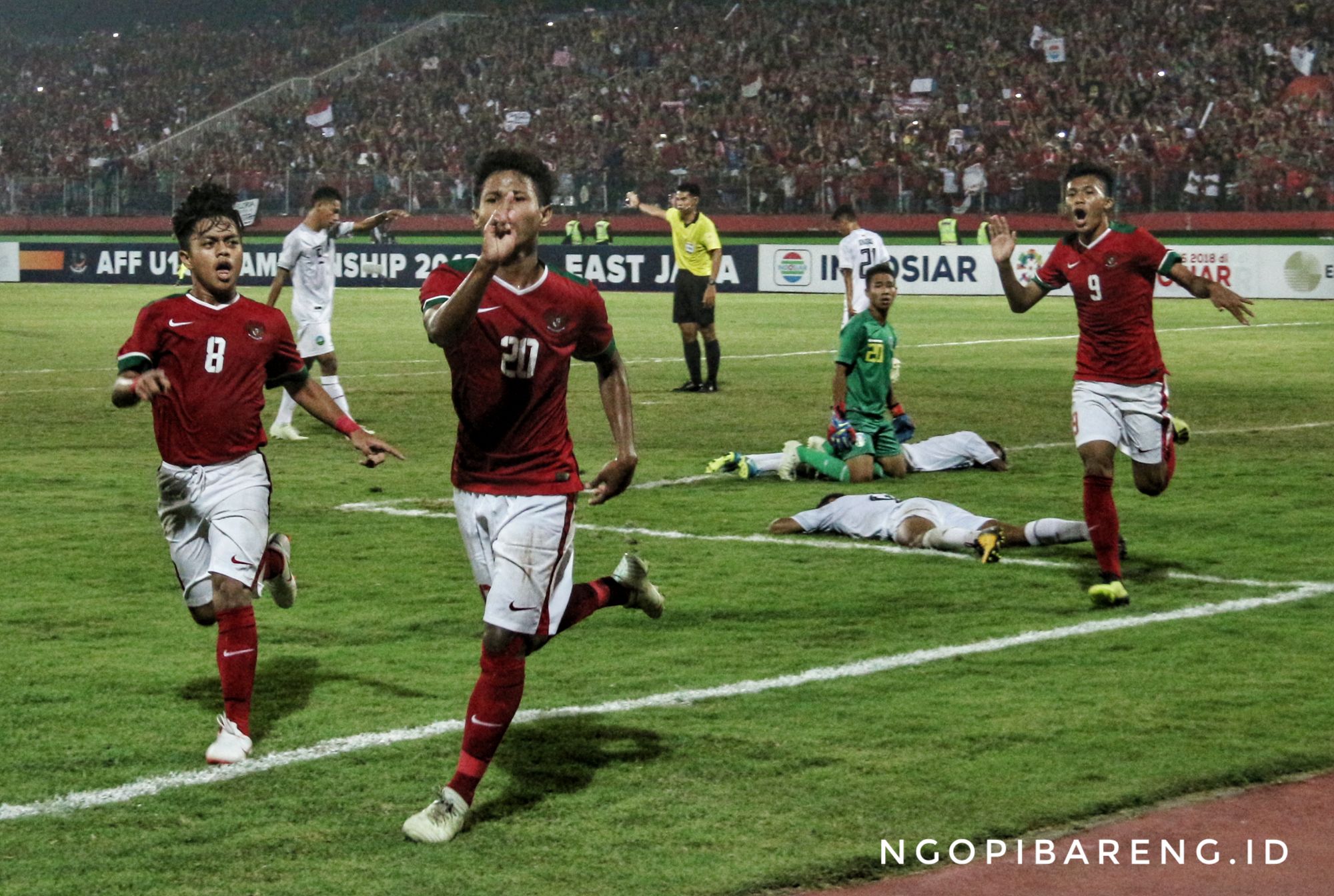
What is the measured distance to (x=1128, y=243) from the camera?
352 inches

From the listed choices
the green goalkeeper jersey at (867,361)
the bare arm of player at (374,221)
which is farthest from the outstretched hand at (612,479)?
the bare arm of player at (374,221)

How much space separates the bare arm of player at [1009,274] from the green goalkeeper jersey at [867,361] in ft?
9.72

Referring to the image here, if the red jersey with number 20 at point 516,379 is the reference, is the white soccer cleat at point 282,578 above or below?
below

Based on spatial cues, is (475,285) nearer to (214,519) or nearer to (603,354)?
(603,354)

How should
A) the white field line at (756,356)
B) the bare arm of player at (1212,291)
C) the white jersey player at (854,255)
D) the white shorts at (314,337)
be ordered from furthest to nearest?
the white field line at (756,356) → the white jersey player at (854,255) → the white shorts at (314,337) → the bare arm of player at (1212,291)

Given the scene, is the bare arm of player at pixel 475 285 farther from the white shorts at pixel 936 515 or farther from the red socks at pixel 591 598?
the white shorts at pixel 936 515

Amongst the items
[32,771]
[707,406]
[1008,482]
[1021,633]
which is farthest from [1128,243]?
[707,406]

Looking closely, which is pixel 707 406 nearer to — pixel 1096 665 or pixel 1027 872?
pixel 1096 665

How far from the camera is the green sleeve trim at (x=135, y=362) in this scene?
6066 millimetres

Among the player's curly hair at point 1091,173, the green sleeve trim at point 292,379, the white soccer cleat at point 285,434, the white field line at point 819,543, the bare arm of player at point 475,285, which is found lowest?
the white soccer cleat at point 285,434

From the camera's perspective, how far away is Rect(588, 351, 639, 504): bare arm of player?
5.49 metres

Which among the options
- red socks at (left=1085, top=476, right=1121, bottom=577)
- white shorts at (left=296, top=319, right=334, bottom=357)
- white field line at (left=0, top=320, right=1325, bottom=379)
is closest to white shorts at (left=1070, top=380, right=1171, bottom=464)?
red socks at (left=1085, top=476, right=1121, bottom=577)

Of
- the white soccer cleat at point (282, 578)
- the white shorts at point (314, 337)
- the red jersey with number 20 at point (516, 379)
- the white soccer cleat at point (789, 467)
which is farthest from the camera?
the white shorts at point (314, 337)

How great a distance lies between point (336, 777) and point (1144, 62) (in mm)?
41570
